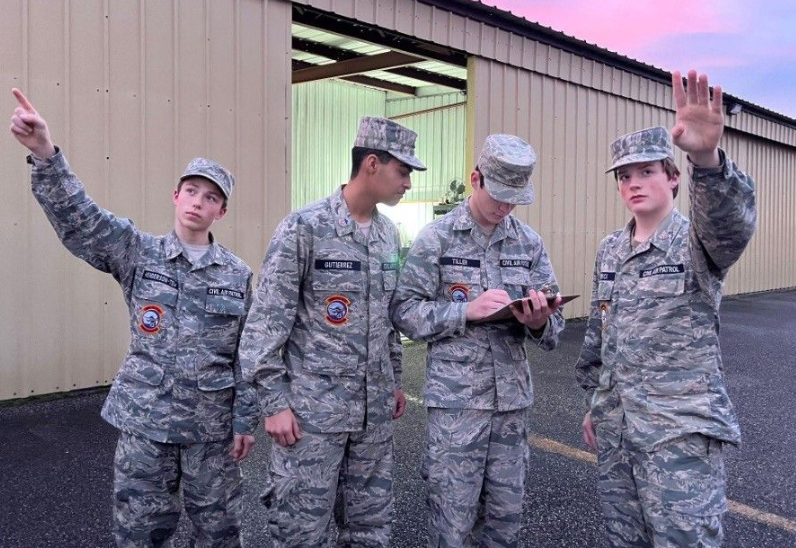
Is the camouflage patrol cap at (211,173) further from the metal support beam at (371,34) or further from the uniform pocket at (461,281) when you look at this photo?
the metal support beam at (371,34)

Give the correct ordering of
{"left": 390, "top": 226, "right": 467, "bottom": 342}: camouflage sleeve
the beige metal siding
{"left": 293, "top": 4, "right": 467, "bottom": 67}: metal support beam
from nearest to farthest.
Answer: {"left": 390, "top": 226, "right": 467, "bottom": 342}: camouflage sleeve
{"left": 293, "top": 4, "right": 467, "bottom": 67}: metal support beam
the beige metal siding

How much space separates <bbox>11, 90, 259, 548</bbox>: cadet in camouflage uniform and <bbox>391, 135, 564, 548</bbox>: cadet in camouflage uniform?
0.70 m

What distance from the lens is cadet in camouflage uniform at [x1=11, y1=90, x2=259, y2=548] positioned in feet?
7.50

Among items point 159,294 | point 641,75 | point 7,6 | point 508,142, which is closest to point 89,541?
point 159,294

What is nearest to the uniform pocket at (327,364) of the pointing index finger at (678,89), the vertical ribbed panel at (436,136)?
the pointing index finger at (678,89)

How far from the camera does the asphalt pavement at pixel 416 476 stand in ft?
10.1

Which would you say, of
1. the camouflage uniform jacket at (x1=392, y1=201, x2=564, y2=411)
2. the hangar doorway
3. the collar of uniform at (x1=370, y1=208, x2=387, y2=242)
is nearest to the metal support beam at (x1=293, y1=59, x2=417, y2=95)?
the hangar doorway

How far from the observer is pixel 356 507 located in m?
2.38

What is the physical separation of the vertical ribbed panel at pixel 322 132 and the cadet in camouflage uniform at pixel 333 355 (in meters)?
12.9

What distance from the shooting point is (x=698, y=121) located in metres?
1.77

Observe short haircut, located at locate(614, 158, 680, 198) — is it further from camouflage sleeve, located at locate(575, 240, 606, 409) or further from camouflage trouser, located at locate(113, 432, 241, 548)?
camouflage trouser, located at locate(113, 432, 241, 548)

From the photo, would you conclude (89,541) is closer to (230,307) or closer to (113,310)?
(230,307)

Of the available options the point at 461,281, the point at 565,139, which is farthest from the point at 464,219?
the point at 565,139

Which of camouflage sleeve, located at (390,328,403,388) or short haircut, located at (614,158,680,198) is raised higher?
short haircut, located at (614,158,680,198)
